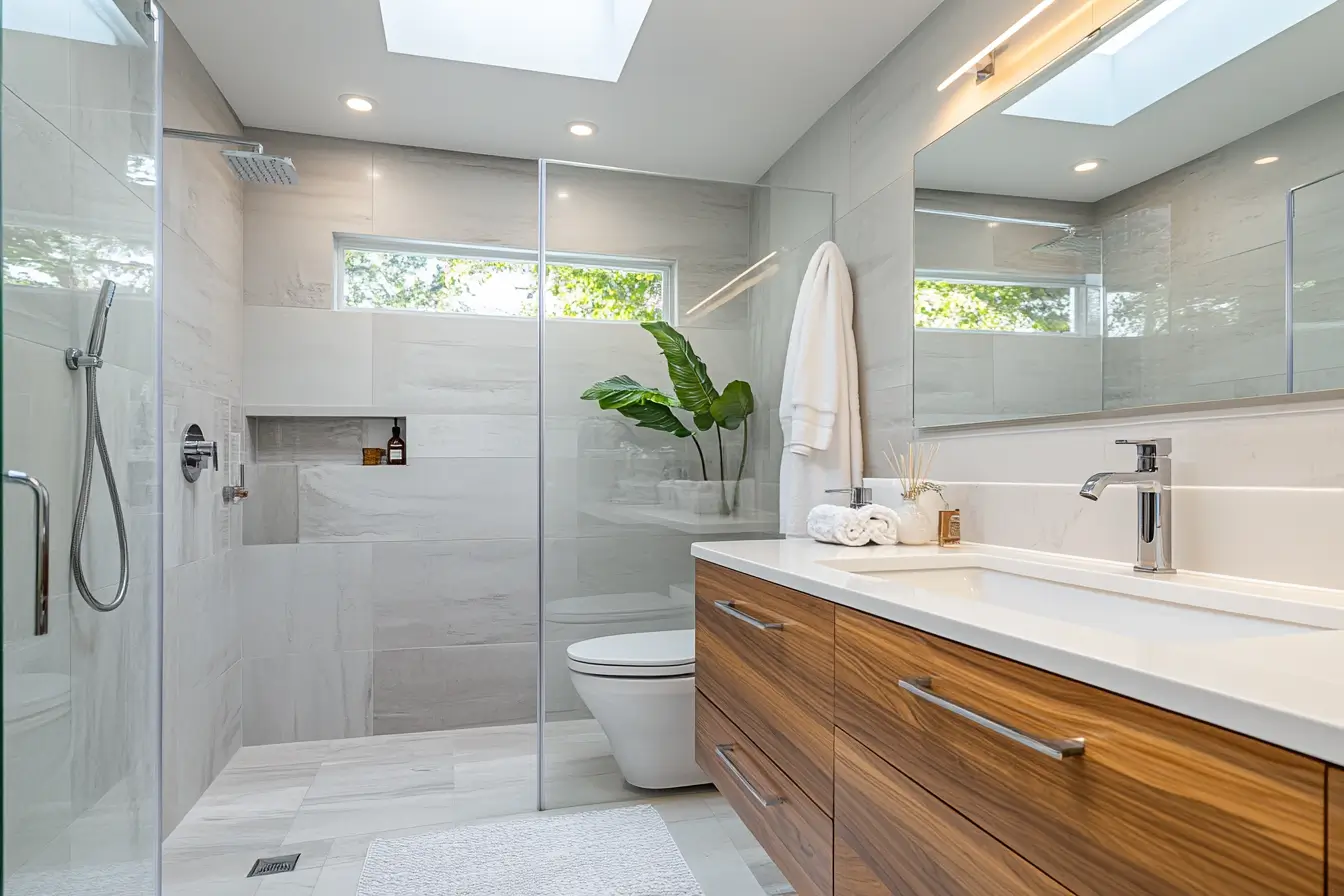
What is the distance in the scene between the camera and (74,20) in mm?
1229

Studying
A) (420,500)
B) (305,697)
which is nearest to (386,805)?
(305,697)

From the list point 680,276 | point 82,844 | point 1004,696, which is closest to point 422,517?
point 680,276

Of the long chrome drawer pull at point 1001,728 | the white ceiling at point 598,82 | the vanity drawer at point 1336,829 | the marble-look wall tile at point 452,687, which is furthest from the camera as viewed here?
the marble-look wall tile at point 452,687

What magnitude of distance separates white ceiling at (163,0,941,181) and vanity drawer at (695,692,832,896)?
187 cm

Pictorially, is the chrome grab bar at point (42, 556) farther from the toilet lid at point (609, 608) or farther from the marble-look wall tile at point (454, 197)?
the marble-look wall tile at point (454, 197)

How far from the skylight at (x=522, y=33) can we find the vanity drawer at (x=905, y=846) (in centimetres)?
210

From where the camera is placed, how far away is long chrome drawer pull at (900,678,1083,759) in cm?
79

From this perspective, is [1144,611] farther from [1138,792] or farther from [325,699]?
[325,699]

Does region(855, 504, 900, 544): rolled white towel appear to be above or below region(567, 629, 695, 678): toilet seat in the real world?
above

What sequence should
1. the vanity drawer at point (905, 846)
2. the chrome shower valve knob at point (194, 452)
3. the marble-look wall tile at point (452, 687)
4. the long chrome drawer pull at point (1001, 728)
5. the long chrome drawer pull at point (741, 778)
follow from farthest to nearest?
the marble-look wall tile at point (452, 687)
the chrome shower valve knob at point (194, 452)
the long chrome drawer pull at point (741, 778)
the vanity drawer at point (905, 846)
the long chrome drawer pull at point (1001, 728)

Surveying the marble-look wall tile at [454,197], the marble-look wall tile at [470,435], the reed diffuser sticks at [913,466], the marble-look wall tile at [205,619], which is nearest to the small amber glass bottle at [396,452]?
the marble-look wall tile at [470,435]

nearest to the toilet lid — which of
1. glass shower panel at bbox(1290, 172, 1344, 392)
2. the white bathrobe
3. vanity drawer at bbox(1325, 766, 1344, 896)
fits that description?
the white bathrobe

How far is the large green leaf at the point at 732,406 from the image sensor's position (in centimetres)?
248

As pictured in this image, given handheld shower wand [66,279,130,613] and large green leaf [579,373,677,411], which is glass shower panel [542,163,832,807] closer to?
large green leaf [579,373,677,411]
